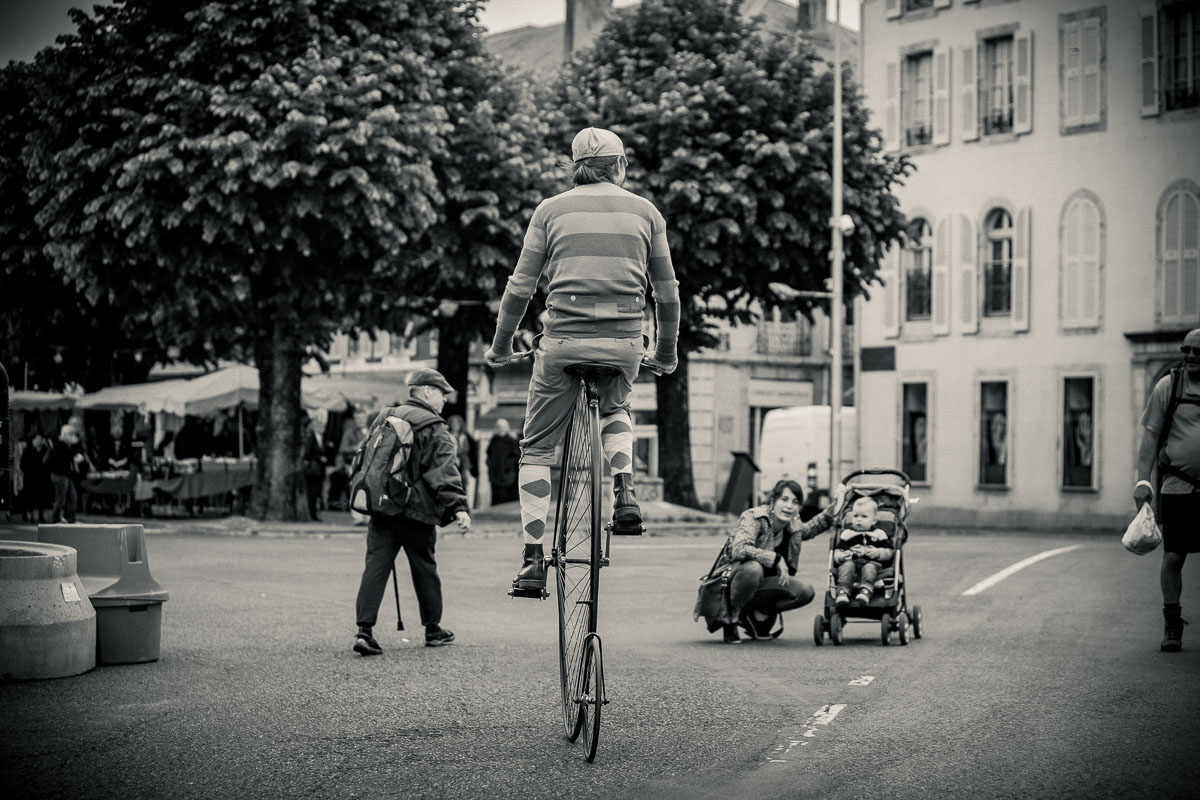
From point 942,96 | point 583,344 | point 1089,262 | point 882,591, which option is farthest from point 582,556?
point 942,96

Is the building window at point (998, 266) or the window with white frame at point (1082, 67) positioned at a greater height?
the window with white frame at point (1082, 67)

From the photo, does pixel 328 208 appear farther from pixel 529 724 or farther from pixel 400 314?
pixel 529 724

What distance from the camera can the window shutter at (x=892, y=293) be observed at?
146 ft

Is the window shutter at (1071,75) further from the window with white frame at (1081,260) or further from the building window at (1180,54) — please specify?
the building window at (1180,54)

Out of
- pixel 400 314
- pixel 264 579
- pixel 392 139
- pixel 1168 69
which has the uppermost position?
pixel 1168 69

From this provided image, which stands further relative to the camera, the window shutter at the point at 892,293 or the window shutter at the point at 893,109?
the window shutter at the point at 893,109

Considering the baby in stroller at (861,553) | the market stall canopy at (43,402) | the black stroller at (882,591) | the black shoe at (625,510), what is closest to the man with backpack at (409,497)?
the black stroller at (882,591)

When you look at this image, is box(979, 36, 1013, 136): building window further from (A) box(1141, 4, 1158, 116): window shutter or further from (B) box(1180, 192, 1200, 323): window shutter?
(B) box(1180, 192, 1200, 323): window shutter

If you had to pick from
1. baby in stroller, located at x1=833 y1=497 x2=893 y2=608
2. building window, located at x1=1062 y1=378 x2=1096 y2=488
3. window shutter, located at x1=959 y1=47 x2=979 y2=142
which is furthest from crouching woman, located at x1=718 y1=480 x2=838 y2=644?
window shutter, located at x1=959 y1=47 x2=979 y2=142

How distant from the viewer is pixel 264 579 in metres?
17.1

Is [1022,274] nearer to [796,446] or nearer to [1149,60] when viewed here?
[1149,60]

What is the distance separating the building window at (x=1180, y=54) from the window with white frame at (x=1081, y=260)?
3121 mm

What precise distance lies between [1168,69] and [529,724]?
36.2 meters

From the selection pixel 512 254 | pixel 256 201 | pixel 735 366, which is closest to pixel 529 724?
pixel 256 201
